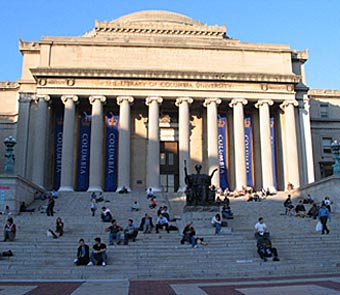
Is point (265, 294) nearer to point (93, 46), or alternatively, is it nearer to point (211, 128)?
point (211, 128)

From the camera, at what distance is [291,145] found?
133 ft

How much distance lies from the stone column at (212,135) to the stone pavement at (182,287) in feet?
82.8

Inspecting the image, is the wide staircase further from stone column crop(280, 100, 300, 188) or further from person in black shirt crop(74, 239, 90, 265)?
A: stone column crop(280, 100, 300, 188)

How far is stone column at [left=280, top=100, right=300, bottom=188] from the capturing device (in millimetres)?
39844

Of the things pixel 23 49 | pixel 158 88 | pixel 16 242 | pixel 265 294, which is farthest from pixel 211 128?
pixel 265 294

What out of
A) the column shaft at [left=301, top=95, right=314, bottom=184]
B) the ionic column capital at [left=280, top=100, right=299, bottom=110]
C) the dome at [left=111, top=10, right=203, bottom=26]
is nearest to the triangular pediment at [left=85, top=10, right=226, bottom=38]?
the dome at [left=111, top=10, right=203, bottom=26]

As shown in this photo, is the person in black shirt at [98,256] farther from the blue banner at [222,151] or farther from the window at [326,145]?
the window at [326,145]

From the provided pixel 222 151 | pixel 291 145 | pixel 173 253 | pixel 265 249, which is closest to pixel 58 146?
pixel 222 151

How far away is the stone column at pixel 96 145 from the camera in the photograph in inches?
1518

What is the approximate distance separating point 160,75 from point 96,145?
8724 millimetres

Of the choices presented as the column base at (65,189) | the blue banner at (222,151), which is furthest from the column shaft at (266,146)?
the column base at (65,189)

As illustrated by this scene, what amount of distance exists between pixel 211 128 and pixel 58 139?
14420 mm

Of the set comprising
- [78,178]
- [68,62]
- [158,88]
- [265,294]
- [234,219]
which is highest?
[68,62]

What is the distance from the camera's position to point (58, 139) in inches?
1622
